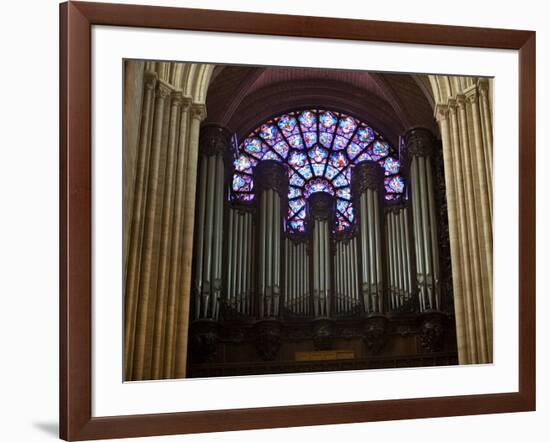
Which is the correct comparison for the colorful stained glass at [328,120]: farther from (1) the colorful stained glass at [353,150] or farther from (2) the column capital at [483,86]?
(2) the column capital at [483,86]

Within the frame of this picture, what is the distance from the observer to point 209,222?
9.20ft

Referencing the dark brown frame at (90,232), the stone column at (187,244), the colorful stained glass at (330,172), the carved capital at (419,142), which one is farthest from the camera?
the colorful stained glass at (330,172)

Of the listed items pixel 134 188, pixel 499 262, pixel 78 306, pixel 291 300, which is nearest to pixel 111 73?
pixel 134 188

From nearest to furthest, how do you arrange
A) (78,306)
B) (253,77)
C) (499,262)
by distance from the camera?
(78,306) → (253,77) → (499,262)

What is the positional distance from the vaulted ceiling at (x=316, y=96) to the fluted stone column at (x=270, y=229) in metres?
0.21

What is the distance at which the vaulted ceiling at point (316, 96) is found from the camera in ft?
9.01

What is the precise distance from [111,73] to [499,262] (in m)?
1.69

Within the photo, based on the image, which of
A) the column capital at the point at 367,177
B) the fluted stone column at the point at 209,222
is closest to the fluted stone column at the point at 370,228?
the column capital at the point at 367,177

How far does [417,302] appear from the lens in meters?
2.88

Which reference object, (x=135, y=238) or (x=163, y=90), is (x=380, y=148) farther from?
(x=135, y=238)

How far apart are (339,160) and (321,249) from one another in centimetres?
44

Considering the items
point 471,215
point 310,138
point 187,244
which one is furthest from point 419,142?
point 187,244

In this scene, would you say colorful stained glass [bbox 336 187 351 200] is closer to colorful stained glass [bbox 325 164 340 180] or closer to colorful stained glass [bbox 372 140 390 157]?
colorful stained glass [bbox 325 164 340 180]

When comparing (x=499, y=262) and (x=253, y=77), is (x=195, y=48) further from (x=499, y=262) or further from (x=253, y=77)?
(x=499, y=262)
